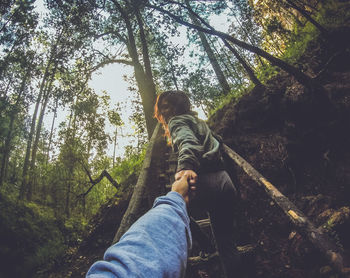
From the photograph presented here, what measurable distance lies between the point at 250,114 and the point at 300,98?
115 cm

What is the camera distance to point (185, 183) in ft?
3.77

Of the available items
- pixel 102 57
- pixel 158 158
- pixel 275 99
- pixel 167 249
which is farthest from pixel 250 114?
pixel 102 57

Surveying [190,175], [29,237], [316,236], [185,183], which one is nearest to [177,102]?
[190,175]

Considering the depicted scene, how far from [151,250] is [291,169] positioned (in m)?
3.64

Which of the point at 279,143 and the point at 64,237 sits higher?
the point at 279,143

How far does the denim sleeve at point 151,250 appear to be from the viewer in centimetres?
50

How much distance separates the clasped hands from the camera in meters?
1.09

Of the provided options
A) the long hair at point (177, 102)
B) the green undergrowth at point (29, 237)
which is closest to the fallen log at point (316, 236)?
the long hair at point (177, 102)

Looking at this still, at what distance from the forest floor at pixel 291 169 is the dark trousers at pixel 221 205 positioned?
601mm

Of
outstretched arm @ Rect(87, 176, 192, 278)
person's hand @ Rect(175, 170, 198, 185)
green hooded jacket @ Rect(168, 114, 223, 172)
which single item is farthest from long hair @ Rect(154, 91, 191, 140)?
outstretched arm @ Rect(87, 176, 192, 278)

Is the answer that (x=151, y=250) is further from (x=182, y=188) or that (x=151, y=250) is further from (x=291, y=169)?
(x=291, y=169)

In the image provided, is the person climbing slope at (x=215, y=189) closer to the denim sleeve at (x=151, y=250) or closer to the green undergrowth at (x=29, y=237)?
the denim sleeve at (x=151, y=250)

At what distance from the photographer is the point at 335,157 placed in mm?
2992

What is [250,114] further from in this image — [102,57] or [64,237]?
[102,57]
